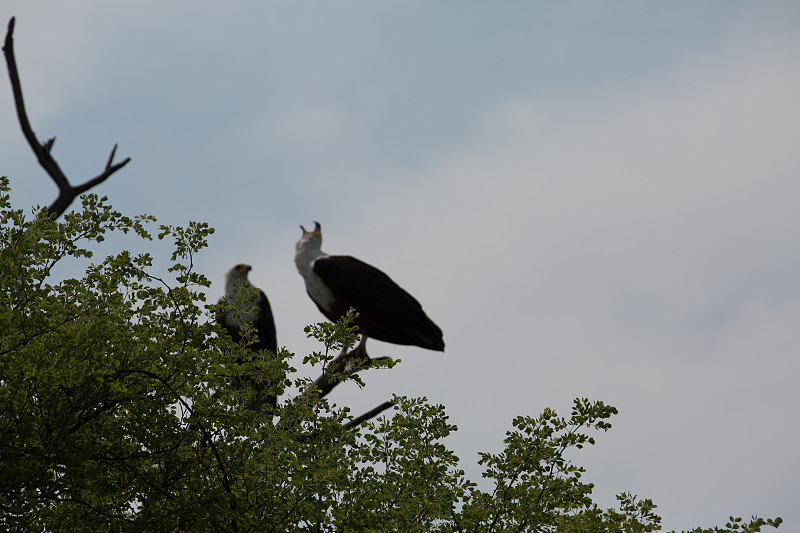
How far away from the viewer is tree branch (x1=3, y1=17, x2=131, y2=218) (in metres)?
5.30

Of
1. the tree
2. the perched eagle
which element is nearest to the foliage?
the tree

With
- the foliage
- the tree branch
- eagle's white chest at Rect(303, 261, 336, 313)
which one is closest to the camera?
the foliage

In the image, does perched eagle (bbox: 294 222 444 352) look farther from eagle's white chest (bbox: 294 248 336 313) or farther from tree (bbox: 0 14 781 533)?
tree (bbox: 0 14 781 533)

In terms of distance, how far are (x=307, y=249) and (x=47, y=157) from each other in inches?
153

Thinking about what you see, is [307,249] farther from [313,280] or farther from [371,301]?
[371,301]

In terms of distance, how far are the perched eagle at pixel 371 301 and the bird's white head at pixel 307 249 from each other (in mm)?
196

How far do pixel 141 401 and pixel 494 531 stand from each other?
6.68ft

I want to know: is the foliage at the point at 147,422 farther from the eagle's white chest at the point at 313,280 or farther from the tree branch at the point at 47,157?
the eagle's white chest at the point at 313,280

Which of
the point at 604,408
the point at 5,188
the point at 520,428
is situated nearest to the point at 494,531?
the point at 520,428

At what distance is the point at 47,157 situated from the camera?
563cm

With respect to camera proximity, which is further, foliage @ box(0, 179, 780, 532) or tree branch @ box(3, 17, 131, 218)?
tree branch @ box(3, 17, 131, 218)

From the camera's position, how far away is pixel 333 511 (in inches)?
152

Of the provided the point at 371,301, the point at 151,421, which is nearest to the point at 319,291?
the point at 371,301

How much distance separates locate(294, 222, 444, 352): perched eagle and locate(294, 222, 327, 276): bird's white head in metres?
0.20
